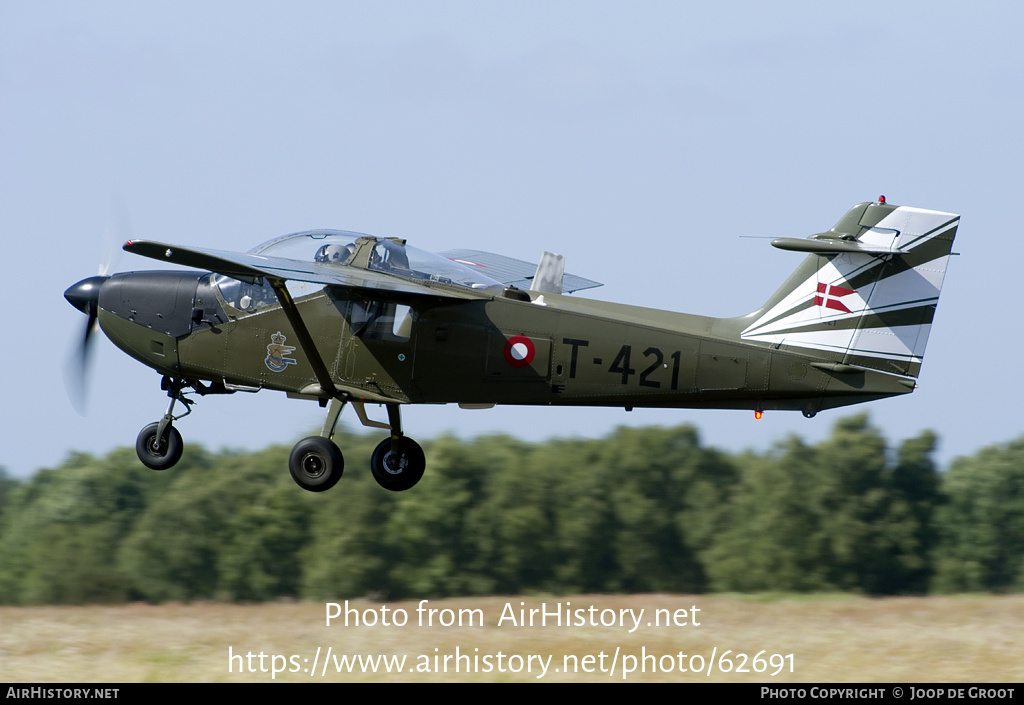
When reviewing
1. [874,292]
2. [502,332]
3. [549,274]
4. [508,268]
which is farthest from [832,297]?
[508,268]

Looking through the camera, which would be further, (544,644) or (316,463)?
(544,644)

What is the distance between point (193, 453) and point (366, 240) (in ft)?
138

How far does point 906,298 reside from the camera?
1239 cm

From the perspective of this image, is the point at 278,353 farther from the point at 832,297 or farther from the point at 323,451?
the point at 832,297

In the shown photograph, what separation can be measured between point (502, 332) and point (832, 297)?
350cm

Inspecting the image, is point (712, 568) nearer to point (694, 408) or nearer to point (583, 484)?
point (583, 484)

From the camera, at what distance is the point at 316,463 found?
1338 centimetres

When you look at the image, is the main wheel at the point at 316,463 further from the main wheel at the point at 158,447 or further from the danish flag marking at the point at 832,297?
the danish flag marking at the point at 832,297

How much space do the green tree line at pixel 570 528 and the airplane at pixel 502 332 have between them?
2915 centimetres

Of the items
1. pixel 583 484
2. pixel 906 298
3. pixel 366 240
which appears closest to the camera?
pixel 906 298

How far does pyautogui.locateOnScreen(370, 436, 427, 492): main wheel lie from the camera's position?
14164mm

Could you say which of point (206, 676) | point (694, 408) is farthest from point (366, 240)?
point (206, 676)

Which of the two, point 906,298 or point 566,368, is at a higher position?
point 906,298

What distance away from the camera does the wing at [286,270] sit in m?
11.5
